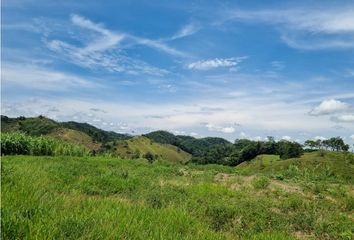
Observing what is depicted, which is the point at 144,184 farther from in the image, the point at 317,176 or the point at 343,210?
the point at 317,176

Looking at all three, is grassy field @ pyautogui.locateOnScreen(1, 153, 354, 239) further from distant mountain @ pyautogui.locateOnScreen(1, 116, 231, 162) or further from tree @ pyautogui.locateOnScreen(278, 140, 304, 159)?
distant mountain @ pyautogui.locateOnScreen(1, 116, 231, 162)

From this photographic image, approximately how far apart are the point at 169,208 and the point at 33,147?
24246 mm

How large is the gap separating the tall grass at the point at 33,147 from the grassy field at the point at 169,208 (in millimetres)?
14564

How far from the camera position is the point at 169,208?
387 inches

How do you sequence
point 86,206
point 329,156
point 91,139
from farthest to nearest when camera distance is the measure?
point 91,139
point 329,156
point 86,206

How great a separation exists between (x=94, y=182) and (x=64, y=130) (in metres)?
125

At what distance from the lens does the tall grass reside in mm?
30469

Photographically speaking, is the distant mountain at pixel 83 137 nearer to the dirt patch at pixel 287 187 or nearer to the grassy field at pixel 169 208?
the dirt patch at pixel 287 187

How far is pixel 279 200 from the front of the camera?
13570 mm

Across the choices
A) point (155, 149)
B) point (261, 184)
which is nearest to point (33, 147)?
point (261, 184)

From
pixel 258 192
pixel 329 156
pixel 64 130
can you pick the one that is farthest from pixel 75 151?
pixel 64 130

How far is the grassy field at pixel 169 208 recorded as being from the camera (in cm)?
659

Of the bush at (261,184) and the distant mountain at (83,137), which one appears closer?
the bush at (261,184)

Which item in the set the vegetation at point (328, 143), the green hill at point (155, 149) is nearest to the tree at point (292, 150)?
the vegetation at point (328, 143)
